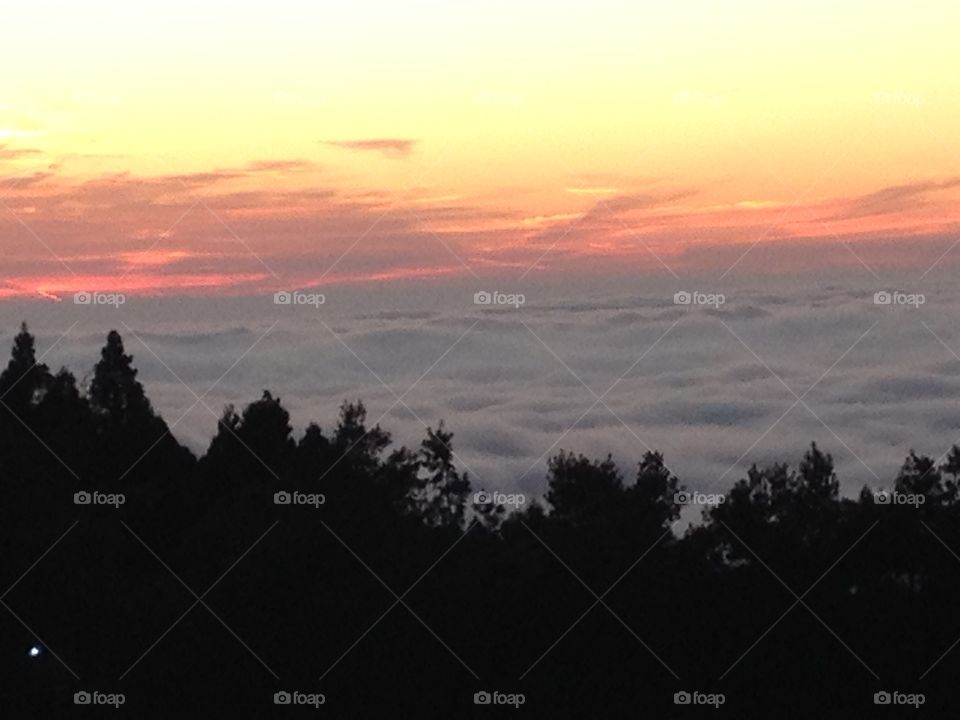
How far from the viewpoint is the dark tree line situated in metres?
29.2

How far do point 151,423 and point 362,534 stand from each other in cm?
494

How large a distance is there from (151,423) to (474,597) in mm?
7350

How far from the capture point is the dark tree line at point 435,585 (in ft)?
95.8

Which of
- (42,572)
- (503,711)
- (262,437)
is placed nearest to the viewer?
(503,711)

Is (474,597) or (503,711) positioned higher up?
(474,597)

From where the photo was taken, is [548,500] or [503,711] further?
[548,500]

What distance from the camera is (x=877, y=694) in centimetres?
2938

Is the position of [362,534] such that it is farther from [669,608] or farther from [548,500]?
[669,608]

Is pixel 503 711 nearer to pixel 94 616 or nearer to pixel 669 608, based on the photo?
pixel 669 608

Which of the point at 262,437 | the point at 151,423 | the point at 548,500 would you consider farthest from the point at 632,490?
the point at 151,423

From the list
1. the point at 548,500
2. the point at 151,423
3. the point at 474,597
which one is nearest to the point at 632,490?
the point at 548,500

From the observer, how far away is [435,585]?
2970 centimetres

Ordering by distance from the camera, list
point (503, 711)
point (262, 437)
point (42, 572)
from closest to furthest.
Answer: point (503, 711)
point (42, 572)
point (262, 437)

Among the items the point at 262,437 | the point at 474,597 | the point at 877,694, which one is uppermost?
the point at 262,437
